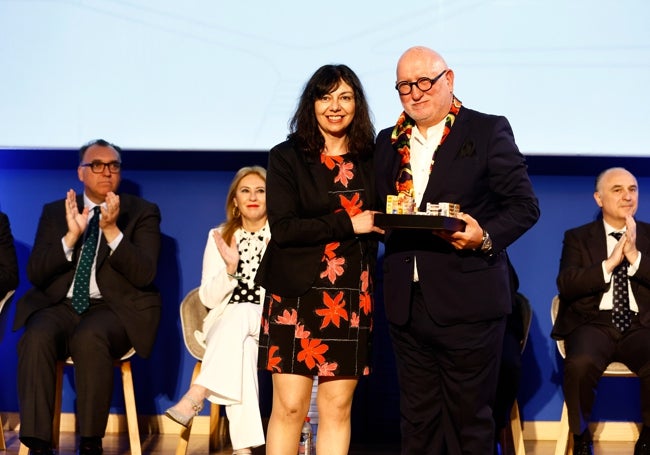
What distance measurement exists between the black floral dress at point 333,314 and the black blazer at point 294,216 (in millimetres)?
29

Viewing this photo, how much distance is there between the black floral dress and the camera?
3.19 meters

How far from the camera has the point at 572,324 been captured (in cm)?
454

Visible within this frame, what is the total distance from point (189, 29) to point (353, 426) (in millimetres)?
2221

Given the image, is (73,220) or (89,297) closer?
(73,220)

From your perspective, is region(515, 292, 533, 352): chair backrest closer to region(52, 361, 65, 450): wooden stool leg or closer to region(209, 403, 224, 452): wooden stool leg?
region(209, 403, 224, 452): wooden stool leg

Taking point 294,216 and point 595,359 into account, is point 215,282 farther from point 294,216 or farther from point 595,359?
point 595,359

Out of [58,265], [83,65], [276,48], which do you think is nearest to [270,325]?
[58,265]

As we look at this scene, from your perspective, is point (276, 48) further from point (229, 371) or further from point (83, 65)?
point (229, 371)

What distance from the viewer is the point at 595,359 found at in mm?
4316

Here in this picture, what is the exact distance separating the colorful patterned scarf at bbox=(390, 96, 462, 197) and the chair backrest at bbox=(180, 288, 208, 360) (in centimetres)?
189

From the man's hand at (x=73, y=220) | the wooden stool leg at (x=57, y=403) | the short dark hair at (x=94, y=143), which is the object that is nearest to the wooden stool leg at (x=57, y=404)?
the wooden stool leg at (x=57, y=403)

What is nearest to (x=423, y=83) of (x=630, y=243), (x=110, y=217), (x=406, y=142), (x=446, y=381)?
(x=406, y=142)

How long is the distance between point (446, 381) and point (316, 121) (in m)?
0.95

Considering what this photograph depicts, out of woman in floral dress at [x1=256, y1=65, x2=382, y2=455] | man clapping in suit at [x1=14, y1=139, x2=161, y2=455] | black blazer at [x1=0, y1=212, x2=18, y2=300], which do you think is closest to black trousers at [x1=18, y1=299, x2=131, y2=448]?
man clapping in suit at [x1=14, y1=139, x2=161, y2=455]
